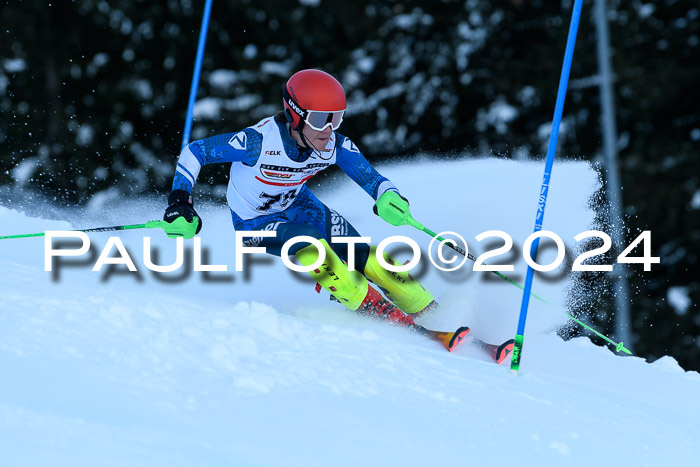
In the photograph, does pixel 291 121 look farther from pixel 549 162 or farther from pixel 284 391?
pixel 284 391

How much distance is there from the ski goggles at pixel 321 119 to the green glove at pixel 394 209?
1.51ft

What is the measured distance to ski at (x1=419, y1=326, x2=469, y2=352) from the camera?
3.70 meters

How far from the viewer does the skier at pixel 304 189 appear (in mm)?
3734

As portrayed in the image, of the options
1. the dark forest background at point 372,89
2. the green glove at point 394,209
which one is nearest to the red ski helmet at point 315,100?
the green glove at point 394,209

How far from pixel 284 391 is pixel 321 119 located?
159 cm

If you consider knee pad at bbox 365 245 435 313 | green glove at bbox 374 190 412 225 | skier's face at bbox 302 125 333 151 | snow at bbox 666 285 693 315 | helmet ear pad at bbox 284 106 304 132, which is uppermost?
helmet ear pad at bbox 284 106 304 132

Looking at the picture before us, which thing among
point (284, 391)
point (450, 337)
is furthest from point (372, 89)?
point (284, 391)

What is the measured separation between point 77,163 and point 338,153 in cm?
842

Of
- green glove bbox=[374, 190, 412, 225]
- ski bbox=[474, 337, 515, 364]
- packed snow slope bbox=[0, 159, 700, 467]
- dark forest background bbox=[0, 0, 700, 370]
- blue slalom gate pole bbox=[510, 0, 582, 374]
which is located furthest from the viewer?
dark forest background bbox=[0, 0, 700, 370]

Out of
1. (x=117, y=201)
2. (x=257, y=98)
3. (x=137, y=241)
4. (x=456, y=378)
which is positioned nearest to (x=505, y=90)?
(x=257, y=98)

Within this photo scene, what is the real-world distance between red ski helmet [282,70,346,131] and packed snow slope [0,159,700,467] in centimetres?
89

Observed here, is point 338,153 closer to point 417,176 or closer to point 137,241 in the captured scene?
point 137,241

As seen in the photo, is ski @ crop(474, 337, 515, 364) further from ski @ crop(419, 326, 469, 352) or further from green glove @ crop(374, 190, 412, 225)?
green glove @ crop(374, 190, 412, 225)

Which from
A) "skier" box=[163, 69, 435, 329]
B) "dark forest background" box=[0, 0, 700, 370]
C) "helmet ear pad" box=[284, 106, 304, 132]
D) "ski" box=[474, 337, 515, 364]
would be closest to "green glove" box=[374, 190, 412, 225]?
"skier" box=[163, 69, 435, 329]
